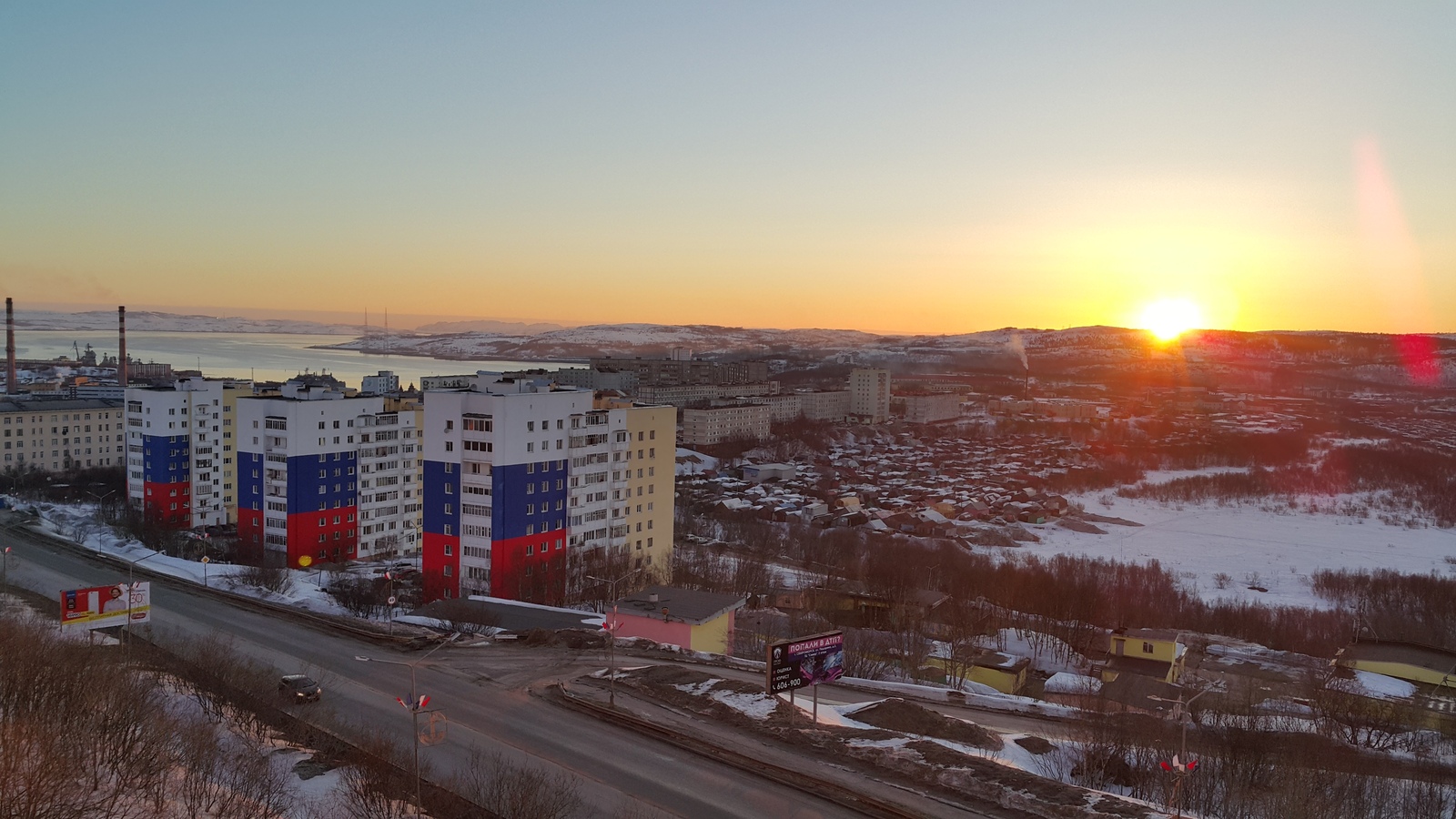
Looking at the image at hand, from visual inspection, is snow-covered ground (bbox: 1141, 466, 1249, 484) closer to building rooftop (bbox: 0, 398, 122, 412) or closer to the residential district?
the residential district

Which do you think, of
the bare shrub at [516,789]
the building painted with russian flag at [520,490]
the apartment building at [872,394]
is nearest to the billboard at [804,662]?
the bare shrub at [516,789]

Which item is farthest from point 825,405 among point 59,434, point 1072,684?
point 1072,684

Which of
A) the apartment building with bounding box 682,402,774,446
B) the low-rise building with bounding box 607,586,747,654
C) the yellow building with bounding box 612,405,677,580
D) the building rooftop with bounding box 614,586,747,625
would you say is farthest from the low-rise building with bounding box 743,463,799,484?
the low-rise building with bounding box 607,586,747,654

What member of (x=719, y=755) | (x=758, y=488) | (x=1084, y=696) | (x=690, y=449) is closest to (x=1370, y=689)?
(x=1084, y=696)

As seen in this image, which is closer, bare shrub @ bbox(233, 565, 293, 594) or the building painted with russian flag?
bare shrub @ bbox(233, 565, 293, 594)

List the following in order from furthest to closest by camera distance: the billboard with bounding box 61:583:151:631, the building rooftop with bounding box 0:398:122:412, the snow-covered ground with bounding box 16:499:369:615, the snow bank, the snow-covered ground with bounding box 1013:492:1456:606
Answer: the building rooftop with bounding box 0:398:122:412
the snow-covered ground with bounding box 1013:492:1456:606
the snow-covered ground with bounding box 16:499:369:615
the snow bank
the billboard with bounding box 61:583:151:631

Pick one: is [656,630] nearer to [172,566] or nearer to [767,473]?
[172,566]
